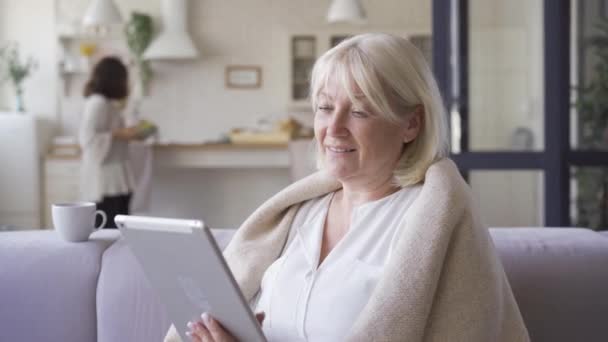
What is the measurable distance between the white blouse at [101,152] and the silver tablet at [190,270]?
360 cm

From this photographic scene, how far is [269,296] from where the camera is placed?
1.57 meters

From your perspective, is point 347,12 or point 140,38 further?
point 140,38

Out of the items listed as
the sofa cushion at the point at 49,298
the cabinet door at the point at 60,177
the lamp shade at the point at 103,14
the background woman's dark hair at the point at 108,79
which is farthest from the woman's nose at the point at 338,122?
the cabinet door at the point at 60,177

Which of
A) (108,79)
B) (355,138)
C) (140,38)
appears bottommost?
(355,138)

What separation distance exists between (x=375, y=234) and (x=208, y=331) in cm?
37

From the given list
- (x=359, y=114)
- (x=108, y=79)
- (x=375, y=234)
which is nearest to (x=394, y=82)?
(x=359, y=114)

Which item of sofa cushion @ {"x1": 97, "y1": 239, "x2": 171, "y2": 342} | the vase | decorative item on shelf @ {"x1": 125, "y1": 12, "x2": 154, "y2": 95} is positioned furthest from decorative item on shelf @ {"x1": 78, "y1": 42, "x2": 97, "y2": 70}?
sofa cushion @ {"x1": 97, "y1": 239, "x2": 171, "y2": 342}

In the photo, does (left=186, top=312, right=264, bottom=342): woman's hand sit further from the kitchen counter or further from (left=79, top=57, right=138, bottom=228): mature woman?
the kitchen counter

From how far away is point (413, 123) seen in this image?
1548 mm

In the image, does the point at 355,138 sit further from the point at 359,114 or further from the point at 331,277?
the point at 331,277

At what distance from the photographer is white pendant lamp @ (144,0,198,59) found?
22.4ft

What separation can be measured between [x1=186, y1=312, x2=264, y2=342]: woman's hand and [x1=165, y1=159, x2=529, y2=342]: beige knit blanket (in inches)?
8.1

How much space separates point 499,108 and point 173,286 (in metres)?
2.57

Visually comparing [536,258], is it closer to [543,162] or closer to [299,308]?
[299,308]
